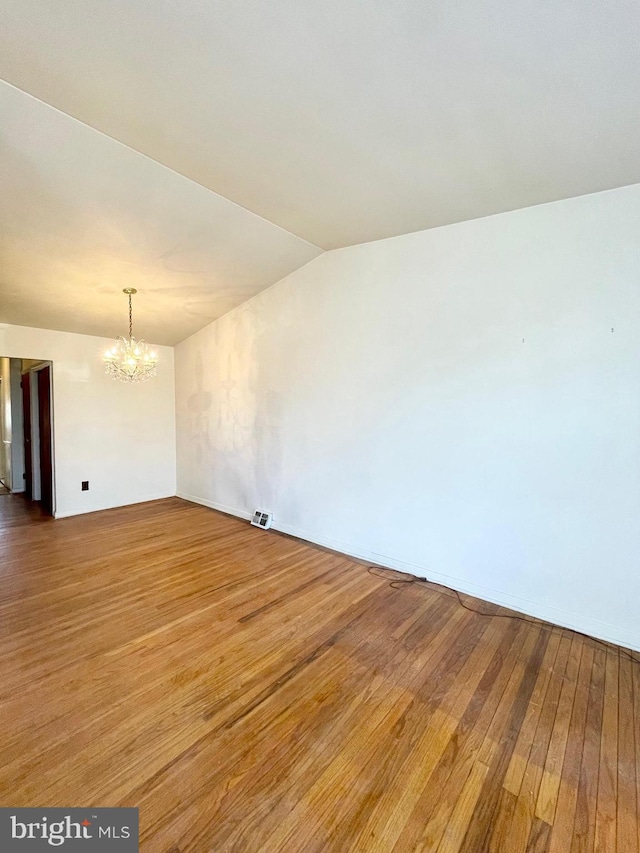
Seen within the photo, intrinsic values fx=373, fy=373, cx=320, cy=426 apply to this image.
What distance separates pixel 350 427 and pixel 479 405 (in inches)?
50.1

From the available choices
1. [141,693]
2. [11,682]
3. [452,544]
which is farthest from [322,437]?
[11,682]

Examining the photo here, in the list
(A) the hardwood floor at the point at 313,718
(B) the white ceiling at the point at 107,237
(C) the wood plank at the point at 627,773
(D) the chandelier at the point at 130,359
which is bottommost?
(C) the wood plank at the point at 627,773

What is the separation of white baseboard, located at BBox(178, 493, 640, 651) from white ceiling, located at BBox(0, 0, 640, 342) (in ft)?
9.34

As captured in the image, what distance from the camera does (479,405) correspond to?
9.65 ft

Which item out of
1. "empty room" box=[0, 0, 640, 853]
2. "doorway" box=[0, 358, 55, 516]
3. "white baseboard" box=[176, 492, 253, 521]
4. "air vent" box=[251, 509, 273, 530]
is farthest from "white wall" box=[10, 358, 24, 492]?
"air vent" box=[251, 509, 273, 530]

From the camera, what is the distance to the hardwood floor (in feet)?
4.46

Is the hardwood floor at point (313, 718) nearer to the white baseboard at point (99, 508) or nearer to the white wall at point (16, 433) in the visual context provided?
the white baseboard at point (99, 508)

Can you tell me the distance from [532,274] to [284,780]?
3240 mm

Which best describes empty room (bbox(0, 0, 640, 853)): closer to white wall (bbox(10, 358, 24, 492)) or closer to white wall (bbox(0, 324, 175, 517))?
white wall (bbox(0, 324, 175, 517))

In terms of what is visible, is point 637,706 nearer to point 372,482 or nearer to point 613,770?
point 613,770

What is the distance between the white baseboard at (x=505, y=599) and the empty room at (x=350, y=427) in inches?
1.0

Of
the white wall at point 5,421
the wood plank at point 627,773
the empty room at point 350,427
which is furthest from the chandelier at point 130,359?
the wood plank at point 627,773

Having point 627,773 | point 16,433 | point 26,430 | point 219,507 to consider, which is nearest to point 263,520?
point 219,507

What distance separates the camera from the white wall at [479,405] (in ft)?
7.96
